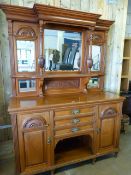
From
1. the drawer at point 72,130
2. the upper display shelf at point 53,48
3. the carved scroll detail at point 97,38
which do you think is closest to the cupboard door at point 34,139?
the drawer at point 72,130

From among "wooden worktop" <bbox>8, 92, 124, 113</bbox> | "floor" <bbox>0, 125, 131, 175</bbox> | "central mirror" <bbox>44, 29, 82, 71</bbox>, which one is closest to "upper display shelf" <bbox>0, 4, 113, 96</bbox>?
"central mirror" <bbox>44, 29, 82, 71</bbox>

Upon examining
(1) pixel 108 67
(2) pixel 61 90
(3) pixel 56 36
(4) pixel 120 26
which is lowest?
(2) pixel 61 90

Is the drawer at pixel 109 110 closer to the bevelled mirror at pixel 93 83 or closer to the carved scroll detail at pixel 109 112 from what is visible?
the carved scroll detail at pixel 109 112

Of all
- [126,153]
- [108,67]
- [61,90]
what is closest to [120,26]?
[108,67]

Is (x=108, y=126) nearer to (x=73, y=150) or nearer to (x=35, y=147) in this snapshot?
(x=73, y=150)

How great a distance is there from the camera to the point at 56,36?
1925 millimetres

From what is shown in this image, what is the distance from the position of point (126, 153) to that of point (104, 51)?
1549 millimetres

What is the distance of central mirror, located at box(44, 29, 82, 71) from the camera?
1.91 m

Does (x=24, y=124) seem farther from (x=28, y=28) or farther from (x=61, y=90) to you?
(x=28, y=28)

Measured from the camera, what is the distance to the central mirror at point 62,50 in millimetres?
1912

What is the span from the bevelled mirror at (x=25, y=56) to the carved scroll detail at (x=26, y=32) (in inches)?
2.7

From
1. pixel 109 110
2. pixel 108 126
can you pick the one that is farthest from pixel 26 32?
pixel 108 126

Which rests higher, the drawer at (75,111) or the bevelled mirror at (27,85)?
the bevelled mirror at (27,85)

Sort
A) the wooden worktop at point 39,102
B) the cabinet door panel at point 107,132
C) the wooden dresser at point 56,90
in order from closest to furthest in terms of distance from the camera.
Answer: the wooden worktop at point 39,102 → the wooden dresser at point 56,90 → the cabinet door panel at point 107,132
